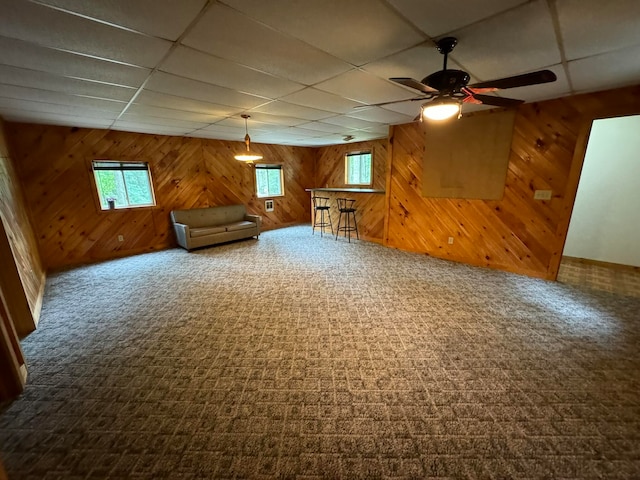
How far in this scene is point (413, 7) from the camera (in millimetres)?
1430

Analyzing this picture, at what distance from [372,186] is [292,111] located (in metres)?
3.94

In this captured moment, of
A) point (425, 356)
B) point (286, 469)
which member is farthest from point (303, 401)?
point (425, 356)

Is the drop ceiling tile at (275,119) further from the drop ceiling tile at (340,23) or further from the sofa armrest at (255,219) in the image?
the sofa armrest at (255,219)

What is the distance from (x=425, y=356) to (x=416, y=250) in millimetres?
3069

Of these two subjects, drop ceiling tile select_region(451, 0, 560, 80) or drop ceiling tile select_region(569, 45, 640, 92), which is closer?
drop ceiling tile select_region(451, 0, 560, 80)

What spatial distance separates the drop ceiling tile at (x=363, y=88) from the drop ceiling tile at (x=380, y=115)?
0.50 m

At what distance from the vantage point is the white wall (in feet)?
12.3

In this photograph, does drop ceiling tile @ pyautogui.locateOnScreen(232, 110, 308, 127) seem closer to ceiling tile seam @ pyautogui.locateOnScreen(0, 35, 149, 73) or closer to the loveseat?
ceiling tile seam @ pyautogui.locateOnScreen(0, 35, 149, 73)

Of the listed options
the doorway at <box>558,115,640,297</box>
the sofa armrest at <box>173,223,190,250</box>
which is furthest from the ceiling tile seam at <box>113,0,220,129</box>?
the doorway at <box>558,115,640,297</box>

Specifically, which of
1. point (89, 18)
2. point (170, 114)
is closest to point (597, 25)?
point (89, 18)

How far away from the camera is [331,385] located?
1807 mm

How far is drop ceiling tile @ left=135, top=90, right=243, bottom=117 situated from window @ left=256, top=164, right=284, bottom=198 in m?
3.54

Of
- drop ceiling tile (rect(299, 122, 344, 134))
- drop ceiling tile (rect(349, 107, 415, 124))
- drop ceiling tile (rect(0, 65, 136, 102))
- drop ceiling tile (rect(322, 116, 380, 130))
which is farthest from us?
drop ceiling tile (rect(299, 122, 344, 134))

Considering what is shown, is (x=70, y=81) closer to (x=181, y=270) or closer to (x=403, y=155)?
(x=181, y=270)
